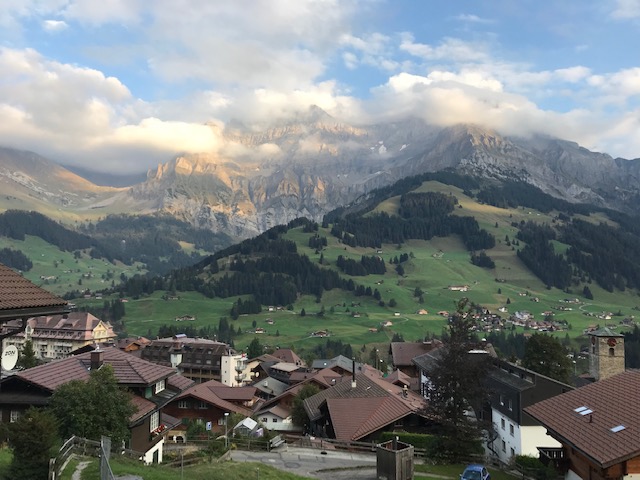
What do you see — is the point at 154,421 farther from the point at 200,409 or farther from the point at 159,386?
the point at 200,409

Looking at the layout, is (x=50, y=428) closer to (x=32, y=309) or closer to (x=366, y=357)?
(x=32, y=309)

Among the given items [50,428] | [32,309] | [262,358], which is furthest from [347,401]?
[262,358]

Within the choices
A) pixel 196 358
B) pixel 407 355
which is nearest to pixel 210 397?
pixel 407 355

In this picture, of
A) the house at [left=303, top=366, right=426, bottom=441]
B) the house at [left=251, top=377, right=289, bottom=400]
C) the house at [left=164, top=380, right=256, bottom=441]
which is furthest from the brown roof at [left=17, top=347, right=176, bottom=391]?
the house at [left=251, top=377, right=289, bottom=400]

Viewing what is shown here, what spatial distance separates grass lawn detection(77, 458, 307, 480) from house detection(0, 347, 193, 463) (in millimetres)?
5334

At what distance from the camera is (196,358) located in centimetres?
13638

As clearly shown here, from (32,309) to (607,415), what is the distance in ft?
77.8

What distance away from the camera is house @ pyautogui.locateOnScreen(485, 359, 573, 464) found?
4747 centimetres

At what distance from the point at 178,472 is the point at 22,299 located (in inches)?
508

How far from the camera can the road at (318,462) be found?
3634cm

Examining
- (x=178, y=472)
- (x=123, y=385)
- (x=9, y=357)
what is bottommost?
(x=178, y=472)

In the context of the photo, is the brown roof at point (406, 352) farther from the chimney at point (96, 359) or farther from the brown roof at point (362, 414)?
the chimney at point (96, 359)

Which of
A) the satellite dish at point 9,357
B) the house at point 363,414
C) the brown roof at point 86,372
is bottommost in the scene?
the house at point 363,414

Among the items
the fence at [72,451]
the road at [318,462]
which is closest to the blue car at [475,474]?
the road at [318,462]
